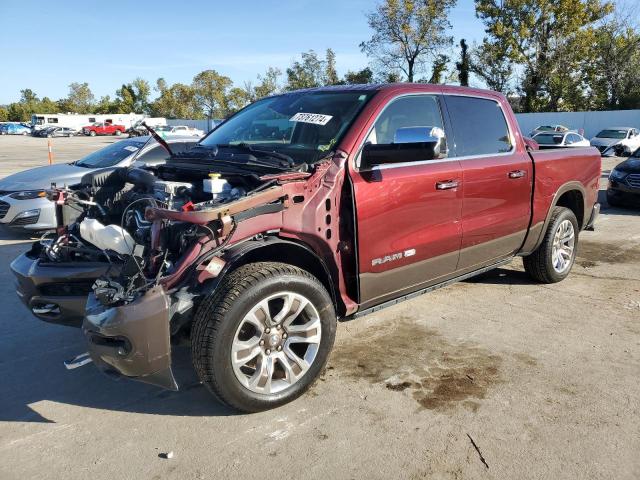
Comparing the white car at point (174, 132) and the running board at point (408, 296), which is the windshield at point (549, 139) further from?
the running board at point (408, 296)

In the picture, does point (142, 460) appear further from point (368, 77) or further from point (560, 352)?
point (368, 77)

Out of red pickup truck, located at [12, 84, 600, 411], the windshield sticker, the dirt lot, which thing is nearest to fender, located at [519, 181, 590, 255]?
red pickup truck, located at [12, 84, 600, 411]

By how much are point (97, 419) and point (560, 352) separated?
3188 millimetres

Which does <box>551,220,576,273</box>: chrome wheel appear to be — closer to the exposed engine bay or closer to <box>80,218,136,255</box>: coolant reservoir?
the exposed engine bay

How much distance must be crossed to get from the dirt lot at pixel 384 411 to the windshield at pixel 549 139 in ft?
64.7

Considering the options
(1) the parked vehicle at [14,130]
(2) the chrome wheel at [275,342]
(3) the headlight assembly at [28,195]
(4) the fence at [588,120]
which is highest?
(1) the parked vehicle at [14,130]

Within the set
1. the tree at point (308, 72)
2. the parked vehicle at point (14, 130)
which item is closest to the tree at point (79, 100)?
the parked vehicle at point (14, 130)

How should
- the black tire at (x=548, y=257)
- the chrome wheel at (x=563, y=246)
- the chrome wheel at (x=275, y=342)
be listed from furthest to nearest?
the chrome wheel at (x=563, y=246)
the black tire at (x=548, y=257)
the chrome wheel at (x=275, y=342)

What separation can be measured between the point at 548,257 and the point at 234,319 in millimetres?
3739

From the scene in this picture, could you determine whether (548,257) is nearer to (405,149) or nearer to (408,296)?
(408,296)

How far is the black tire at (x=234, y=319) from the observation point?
2.80 meters

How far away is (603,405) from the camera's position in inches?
126

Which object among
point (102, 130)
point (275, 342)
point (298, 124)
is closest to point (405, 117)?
point (298, 124)

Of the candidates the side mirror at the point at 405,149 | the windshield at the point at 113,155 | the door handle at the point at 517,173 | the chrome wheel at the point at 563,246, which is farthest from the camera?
the windshield at the point at 113,155
